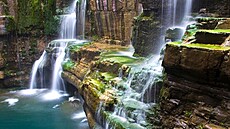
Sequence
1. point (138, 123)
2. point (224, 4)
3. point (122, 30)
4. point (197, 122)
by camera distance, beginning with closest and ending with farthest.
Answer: point (197, 122) → point (138, 123) → point (224, 4) → point (122, 30)

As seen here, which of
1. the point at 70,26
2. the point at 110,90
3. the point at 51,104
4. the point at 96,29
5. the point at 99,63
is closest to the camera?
the point at 110,90

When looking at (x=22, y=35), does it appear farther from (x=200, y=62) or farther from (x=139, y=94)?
(x=200, y=62)

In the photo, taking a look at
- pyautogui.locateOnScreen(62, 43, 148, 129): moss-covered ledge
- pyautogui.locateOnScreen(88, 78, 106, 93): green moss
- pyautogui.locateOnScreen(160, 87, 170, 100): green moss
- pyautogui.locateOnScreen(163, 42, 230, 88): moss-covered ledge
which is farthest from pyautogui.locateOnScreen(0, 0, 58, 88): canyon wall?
pyautogui.locateOnScreen(163, 42, 230, 88): moss-covered ledge

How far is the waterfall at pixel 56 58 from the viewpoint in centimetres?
2008

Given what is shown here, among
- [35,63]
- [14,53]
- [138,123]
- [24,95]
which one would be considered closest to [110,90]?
[138,123]

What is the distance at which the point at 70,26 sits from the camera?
2278 cm

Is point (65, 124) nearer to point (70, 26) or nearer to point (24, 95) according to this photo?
point (24, 95)

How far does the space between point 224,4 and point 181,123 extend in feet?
22.6

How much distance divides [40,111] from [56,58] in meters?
4.70

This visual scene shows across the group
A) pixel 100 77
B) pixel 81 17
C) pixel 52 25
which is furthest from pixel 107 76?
pixel 52 25

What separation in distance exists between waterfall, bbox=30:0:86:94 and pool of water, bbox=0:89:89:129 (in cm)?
134

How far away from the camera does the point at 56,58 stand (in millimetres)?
20078

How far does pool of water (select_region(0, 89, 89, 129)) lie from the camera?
14.9 metres

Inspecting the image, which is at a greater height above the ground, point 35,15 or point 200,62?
A: point 35,15
